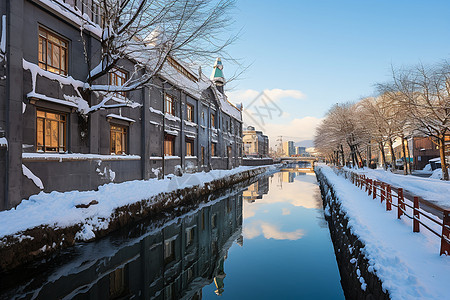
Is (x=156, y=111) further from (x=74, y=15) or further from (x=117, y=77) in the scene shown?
(x=74, y=15)

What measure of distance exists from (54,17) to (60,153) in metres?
5.85

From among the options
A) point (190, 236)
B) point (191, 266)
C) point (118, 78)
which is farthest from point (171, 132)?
point (191, 266)

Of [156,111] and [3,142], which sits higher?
[156,111]

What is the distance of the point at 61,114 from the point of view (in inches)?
429

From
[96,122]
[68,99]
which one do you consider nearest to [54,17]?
[68,99]

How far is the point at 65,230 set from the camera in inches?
323

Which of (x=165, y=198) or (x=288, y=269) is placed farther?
(x=165, y=198)

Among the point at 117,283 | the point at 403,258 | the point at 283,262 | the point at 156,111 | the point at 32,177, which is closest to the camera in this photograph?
the point at 403,258

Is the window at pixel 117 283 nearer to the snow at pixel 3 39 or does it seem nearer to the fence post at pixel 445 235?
the fence post at pixel 445 235

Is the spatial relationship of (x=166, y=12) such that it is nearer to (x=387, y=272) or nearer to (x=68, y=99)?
(x=68, y=99)

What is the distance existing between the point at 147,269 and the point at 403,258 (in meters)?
6.95

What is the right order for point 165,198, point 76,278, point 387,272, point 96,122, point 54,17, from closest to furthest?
point 387,272 → point 76,278 → point 54,17 → point 96,122 → point 165,198

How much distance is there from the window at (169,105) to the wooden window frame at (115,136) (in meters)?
5.02

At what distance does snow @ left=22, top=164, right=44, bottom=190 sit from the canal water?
2.99m
